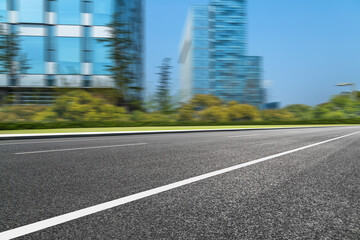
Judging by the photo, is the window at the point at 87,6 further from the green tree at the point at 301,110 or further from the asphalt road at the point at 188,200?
the green tree at the point at 301,110

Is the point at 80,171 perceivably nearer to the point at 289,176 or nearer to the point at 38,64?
the point at 289,176

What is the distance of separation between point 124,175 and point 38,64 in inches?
1212

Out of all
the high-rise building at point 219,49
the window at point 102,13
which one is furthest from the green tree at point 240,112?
the high-rise building at point 219,49

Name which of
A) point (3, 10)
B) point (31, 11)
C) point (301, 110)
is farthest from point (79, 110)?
point (301, 110)

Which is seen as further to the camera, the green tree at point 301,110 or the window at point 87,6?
the green tree at point 301,110

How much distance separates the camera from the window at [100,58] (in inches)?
1228

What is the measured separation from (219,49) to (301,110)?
2379 inches

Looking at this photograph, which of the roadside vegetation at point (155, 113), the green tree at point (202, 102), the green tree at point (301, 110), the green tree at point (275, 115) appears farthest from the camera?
the green tree at point (301, 110)

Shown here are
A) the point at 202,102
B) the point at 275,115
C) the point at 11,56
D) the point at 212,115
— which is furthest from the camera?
the point at 275,115

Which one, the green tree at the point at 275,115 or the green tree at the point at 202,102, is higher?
the green tree at the point at 202,102

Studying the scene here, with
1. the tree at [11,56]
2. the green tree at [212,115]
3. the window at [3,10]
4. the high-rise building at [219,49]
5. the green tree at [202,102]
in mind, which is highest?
the high-rise building at [219,49]

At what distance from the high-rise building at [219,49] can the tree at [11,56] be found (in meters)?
75.3

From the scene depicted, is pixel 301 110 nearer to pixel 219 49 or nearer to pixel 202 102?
pixel 202 102

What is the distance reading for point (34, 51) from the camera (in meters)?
30.0
